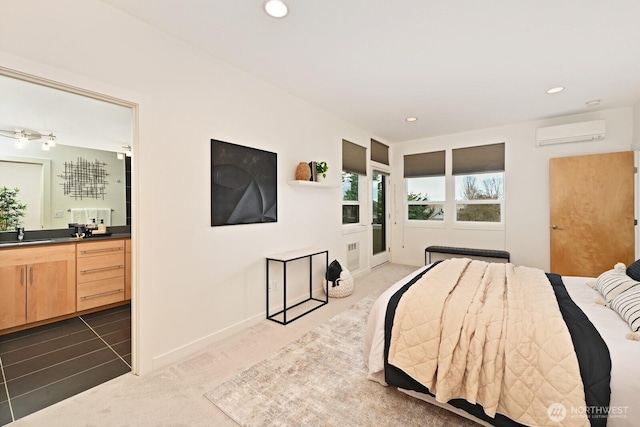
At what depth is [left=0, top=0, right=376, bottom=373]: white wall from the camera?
67.3 inches

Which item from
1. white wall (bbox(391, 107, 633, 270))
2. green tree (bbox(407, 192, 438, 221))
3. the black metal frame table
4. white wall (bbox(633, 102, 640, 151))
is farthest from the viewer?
green tree (bbox(407, 192, 438, 221))

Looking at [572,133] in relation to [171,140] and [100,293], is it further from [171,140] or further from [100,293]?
[100,293]

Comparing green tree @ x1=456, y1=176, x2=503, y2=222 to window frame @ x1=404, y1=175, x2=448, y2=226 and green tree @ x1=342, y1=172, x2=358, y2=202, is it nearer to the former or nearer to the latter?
window frame @ x1=404, y1=175, x2=448, y2=226

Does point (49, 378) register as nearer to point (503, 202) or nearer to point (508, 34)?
point (508, 34)

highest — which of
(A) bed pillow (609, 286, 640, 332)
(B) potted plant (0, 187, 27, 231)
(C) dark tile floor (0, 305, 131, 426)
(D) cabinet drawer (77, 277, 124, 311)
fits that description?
(B) potted plant (0, 187, 27, 231)

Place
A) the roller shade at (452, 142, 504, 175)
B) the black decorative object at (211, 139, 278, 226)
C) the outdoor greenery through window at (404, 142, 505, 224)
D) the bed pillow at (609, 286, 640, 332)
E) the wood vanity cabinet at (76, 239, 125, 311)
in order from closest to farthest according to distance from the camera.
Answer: the bed pillow at (609, 286, 640, 332), the black decorative object at (211, 139, 278, 226), the wood vanity cabinet at (76, 239, 125, 311), the roller shade at (452, 142, 504, 175), the outdoor greenery through window at (404, 142, 505, 224)

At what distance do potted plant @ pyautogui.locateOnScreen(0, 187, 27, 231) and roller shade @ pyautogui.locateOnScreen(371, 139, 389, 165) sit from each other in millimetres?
5085

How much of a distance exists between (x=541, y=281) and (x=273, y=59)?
298 centimetres

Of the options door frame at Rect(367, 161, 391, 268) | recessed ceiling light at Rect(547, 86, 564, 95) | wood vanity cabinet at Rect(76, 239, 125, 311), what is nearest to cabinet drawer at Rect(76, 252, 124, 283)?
wood vanity cabinet at Rect(76, 239, 125, 311)

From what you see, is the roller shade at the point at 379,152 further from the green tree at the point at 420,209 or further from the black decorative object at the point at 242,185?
the black decorative object at the point at 242,185

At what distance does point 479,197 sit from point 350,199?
238 cm

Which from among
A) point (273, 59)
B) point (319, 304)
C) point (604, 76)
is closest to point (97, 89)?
point (273, 59)

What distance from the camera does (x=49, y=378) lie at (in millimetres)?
2004

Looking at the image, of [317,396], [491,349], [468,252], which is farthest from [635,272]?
[468,252]
